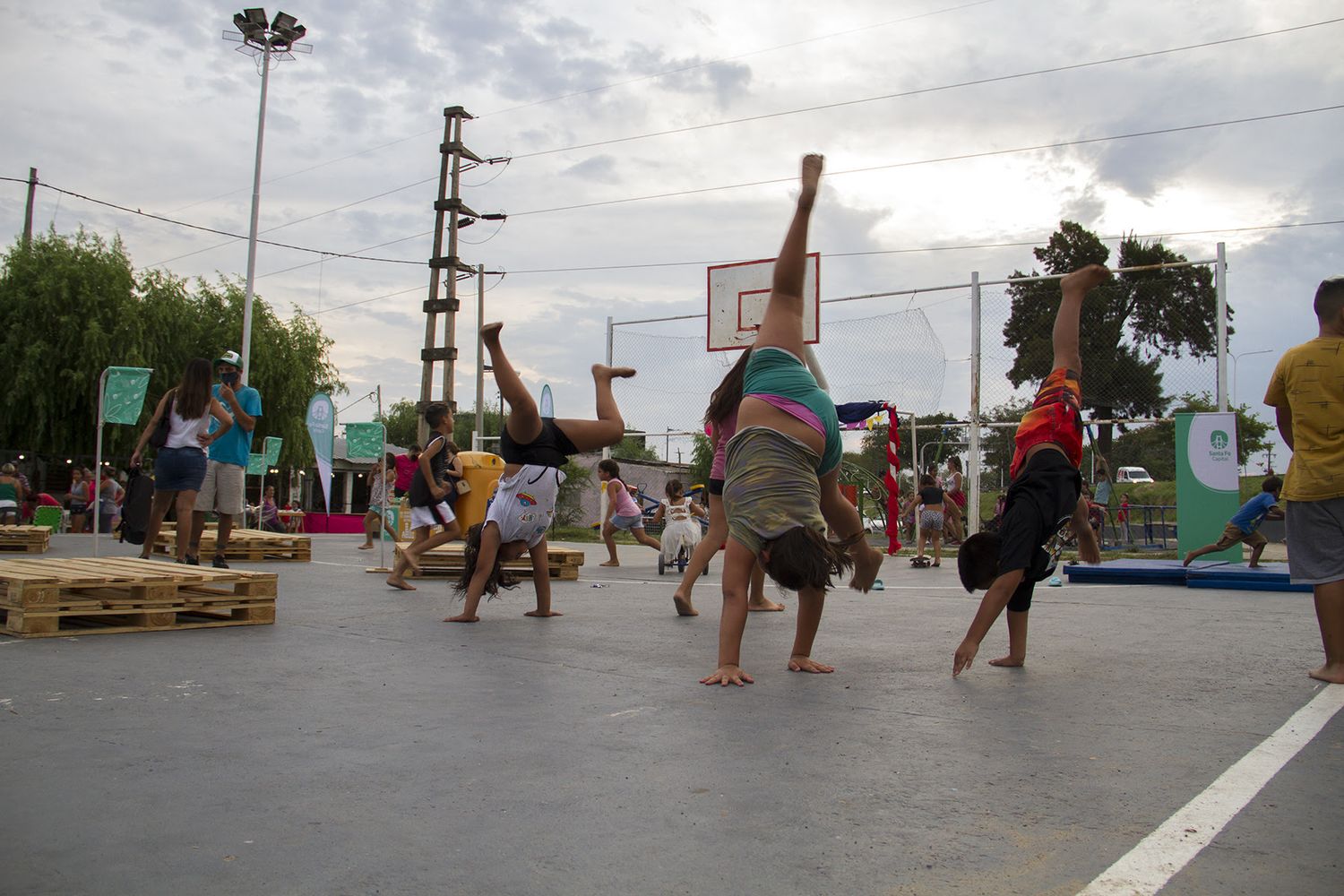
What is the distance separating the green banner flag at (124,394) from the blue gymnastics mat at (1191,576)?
10086 millimetres

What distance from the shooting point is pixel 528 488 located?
6738 mm

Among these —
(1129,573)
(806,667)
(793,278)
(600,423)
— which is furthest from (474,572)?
(1129,573)

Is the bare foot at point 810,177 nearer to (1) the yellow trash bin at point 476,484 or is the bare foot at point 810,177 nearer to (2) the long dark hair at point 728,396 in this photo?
(2) the long dark hair at point 728,396

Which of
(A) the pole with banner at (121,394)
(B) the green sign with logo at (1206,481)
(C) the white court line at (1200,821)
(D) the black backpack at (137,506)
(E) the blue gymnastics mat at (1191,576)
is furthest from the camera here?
(B) the green sign with logo at (1206,481)

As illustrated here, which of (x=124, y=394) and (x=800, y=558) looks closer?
(x=800, y=558)

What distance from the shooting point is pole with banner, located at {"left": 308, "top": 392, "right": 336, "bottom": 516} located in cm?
1334

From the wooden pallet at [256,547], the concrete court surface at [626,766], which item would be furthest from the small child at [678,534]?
the concrete court surface at [626,766]

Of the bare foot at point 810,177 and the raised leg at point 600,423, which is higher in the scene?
the bare foot at point 810,177

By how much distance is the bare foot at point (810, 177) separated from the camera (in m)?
4.54

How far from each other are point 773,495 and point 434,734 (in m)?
1.74

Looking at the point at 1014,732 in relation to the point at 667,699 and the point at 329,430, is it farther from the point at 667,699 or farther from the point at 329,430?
the point at 329,430

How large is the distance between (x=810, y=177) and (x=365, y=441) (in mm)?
10608

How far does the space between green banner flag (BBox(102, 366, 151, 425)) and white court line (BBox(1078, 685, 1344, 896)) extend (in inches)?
430

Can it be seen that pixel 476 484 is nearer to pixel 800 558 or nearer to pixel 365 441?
pixel 365 441
